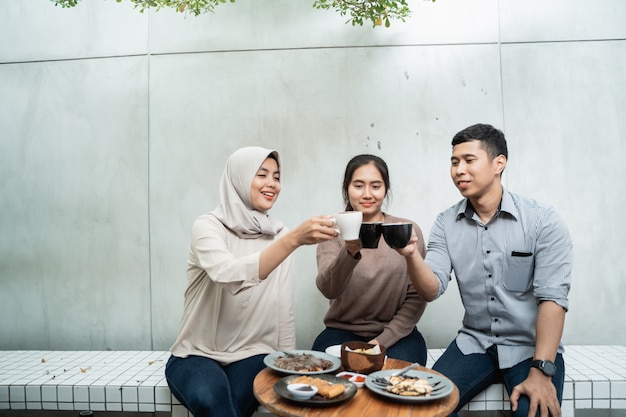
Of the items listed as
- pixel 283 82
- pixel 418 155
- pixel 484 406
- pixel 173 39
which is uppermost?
pixel 173 39

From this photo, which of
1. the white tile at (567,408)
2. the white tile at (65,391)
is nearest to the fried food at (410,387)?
the white tile at (567,408)

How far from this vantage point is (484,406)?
217cm

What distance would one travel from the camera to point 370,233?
1617 millimetres

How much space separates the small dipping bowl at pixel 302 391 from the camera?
1352 mm

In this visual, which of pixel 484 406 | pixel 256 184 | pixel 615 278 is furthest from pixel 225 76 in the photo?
pixel 615 278

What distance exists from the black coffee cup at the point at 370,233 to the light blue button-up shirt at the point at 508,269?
0.67 m

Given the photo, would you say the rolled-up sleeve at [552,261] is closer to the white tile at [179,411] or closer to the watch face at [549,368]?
the watch face at [549,368]

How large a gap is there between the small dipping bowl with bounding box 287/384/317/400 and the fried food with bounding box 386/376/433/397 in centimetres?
26

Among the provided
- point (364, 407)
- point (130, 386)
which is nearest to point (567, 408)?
point (364, 407)

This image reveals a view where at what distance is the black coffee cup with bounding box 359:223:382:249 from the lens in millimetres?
1614

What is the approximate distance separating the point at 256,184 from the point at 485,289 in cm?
123

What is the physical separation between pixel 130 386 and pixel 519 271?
6.78 feet

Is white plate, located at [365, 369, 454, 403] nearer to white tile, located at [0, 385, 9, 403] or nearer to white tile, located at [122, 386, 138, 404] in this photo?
white tile, located at [122, 386, 138, 404]

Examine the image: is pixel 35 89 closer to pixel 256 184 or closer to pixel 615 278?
pixel 256 184
